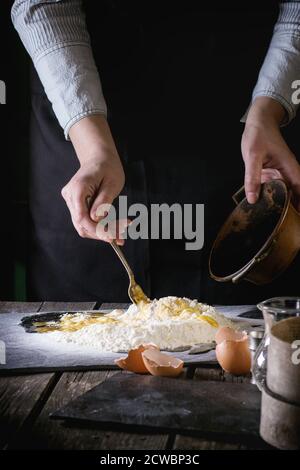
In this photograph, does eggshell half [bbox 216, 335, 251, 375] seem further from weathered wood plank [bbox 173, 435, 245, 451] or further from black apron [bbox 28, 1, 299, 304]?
black apron [bbox 28, 1, 299, 304]

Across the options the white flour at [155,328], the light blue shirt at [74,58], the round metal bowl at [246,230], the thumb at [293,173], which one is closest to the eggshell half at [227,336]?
the white flour at [155,328]

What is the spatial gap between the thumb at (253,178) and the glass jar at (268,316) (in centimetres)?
79

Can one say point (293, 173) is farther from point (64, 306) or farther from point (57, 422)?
point (57, 422)

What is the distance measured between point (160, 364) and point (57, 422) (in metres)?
0.33

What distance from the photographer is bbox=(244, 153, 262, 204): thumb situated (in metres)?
2.13

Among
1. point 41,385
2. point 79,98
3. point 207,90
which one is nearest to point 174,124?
point 207,90

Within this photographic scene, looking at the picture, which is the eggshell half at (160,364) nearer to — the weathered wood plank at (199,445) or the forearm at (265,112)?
the weathered wood plank at (199,445)

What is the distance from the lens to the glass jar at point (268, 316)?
1264 millimetres

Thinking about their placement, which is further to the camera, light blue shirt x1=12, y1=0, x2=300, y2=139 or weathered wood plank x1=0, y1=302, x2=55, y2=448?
light blue shirt x1=12, y1=0, x2=300, y2=139

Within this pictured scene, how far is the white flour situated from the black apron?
628mm

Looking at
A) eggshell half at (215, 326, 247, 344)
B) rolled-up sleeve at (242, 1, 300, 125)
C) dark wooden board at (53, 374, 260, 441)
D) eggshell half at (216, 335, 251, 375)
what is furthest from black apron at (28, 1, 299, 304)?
dark wooden board at (53, 374, 260, 441)
